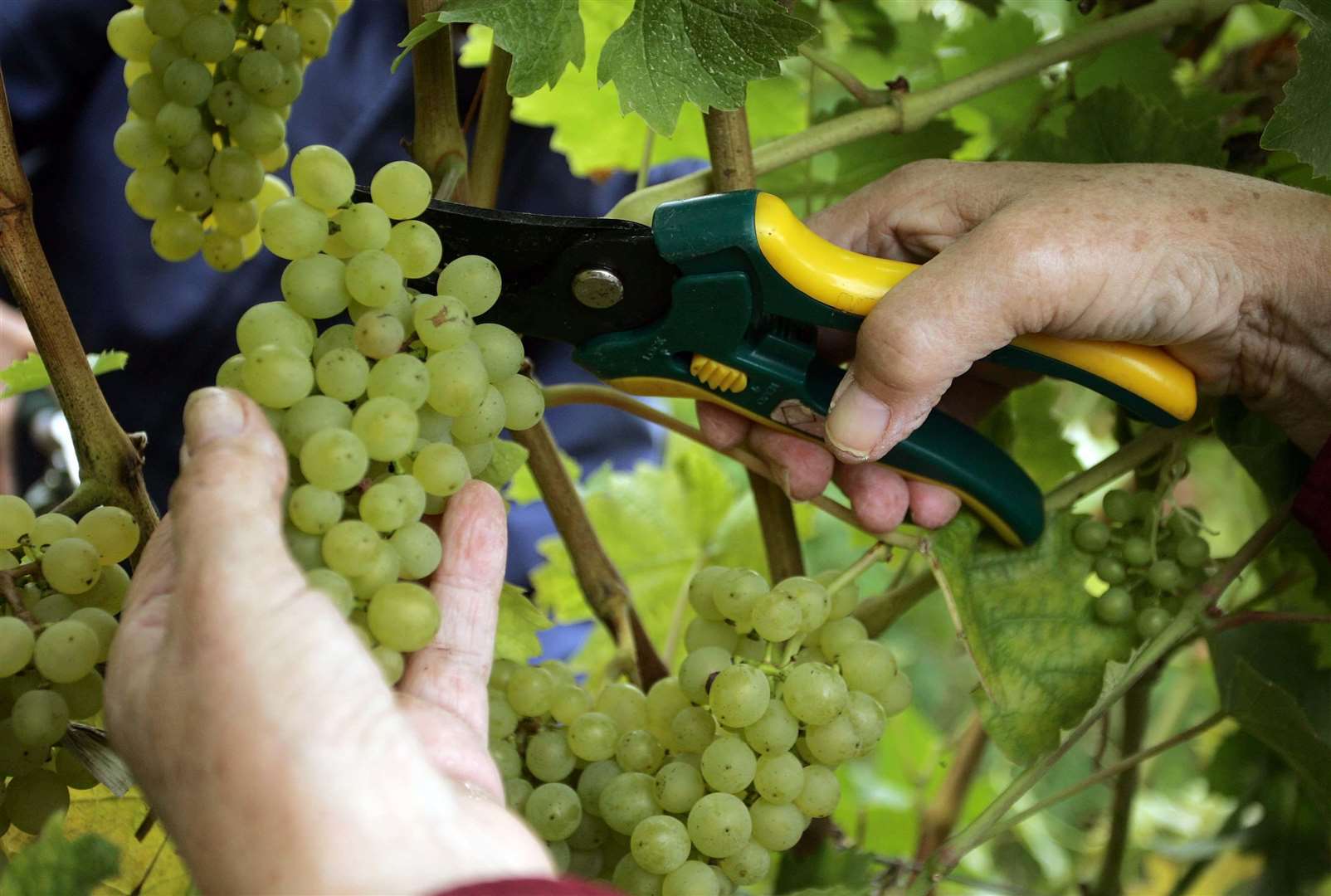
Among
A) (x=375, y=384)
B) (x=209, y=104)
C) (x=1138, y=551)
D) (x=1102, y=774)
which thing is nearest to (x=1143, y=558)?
(x=1138, y=551)

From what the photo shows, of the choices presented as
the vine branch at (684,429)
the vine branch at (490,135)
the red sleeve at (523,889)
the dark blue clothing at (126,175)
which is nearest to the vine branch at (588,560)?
the vine branch at (684,429)

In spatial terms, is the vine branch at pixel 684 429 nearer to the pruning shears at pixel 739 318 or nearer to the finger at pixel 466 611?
the pruning shears at pixel 739 318

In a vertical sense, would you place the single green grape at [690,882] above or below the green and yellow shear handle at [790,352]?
below

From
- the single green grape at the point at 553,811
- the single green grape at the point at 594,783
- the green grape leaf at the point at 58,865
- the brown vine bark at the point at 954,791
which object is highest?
the green grape leaf at the point at 58,865

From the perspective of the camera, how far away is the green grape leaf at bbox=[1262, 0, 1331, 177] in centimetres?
56

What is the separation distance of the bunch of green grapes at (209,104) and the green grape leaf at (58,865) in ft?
0.99

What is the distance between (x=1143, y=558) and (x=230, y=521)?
499 millimetres

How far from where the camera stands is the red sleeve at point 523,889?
0.33 metres

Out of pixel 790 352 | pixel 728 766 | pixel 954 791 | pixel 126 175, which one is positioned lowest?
pixel 954 791

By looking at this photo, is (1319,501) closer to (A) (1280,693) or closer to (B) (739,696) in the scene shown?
(A) (1280,693)

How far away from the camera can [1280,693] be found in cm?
65

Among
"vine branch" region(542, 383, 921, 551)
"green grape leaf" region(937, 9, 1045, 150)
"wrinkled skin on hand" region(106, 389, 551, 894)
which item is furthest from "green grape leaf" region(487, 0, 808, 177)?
"wrinkled skin on hand" region(106, 389, 551, 894)

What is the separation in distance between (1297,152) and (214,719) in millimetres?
524

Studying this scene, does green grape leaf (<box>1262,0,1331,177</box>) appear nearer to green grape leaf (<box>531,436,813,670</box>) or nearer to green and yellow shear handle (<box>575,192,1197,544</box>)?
green and yellow shear handle (<box>575,192,1197,544</box>)
